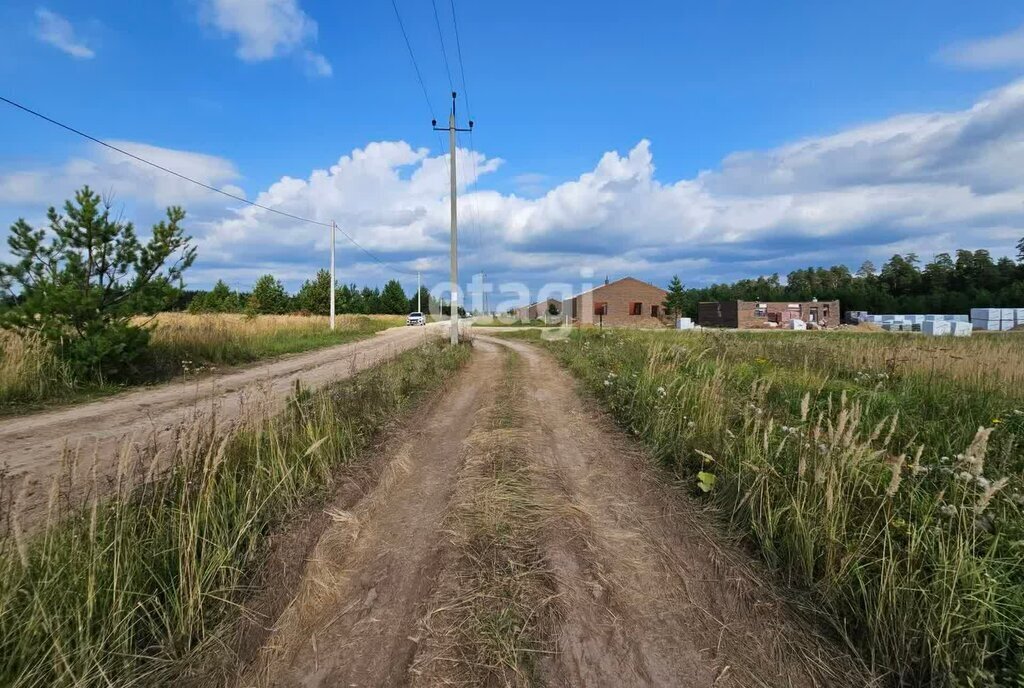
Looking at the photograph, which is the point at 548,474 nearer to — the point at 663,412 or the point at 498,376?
the point at 663,412

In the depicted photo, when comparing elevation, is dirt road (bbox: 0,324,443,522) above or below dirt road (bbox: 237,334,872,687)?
above

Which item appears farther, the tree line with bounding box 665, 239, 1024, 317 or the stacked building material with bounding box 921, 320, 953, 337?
the tree line with bounding box 665, 239, 1024, 317

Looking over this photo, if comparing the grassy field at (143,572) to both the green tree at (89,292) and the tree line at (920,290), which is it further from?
the tree line at (920,290)

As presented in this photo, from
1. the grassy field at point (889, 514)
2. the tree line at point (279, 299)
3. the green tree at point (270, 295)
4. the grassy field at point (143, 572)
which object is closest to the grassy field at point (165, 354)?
the grassy field at point (143, 572)

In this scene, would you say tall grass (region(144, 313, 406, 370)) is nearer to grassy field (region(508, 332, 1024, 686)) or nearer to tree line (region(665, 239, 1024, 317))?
grassy field (region(508, 332, 1024, 686))

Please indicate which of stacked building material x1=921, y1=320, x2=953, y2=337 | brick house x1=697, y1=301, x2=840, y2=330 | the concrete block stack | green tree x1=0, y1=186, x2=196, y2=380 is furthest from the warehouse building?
green tree x1=0, y1=186, x2=196, y2=380

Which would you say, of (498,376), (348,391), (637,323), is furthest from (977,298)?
(348,391)

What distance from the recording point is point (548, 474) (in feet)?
17.3

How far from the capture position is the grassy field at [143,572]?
2381mm

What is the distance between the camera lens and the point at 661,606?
10.2 ft

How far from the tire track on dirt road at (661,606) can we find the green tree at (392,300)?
95691 mm

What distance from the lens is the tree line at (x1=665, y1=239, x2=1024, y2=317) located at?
66.4 metres

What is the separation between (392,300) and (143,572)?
97.4m

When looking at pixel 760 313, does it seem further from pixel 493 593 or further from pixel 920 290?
pixel 493 593
